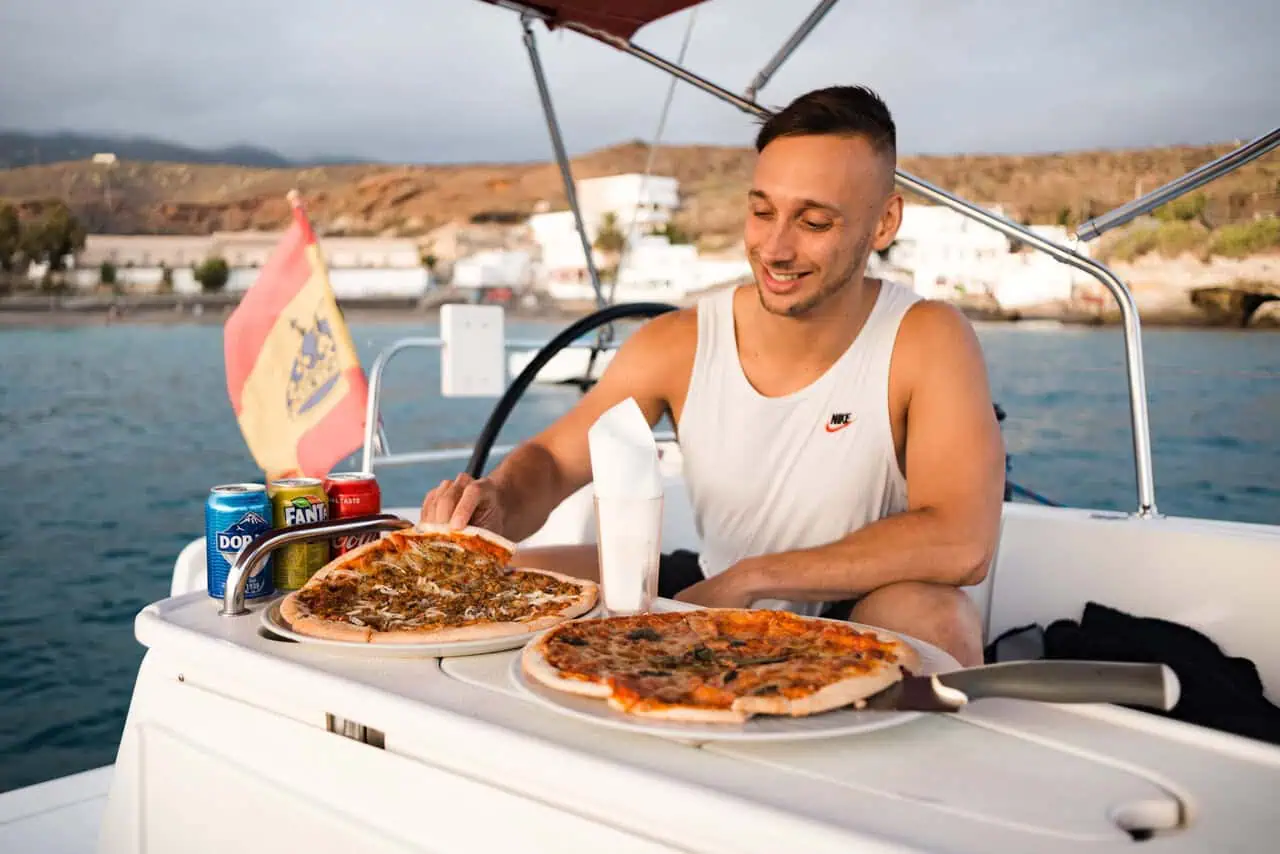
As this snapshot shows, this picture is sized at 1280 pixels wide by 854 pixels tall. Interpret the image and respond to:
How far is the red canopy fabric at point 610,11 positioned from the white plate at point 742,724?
232 centimetres

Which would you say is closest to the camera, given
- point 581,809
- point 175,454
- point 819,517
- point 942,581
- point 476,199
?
point 581,809

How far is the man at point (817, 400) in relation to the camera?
1.64 m

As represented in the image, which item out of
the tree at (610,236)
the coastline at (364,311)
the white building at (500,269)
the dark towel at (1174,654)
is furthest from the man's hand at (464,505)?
the white building at (500,269)

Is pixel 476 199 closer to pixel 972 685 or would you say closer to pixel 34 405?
pixel 34 405

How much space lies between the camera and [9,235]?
39.1m

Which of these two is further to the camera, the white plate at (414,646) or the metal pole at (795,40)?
the metal pole at (795,40)

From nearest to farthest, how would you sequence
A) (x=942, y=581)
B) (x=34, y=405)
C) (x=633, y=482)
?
(x=633, y=482)
(x=942, y=581)
(x=34, y=405)

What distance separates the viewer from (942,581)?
1.56m

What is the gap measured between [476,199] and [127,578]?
2162cm

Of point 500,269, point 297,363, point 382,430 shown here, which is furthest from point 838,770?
point 500,269

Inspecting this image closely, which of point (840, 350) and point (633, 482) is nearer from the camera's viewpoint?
point (633, 482)

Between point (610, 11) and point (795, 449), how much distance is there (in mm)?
1558

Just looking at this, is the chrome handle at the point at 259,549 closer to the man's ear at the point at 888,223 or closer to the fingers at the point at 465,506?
the fingers at the point at 465,506

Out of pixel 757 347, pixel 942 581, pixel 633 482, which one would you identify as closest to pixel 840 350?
pixel 757 347
